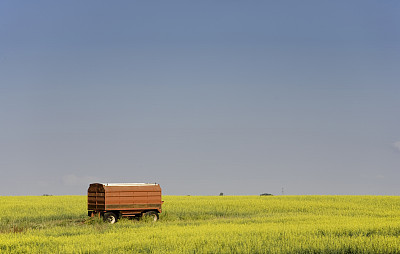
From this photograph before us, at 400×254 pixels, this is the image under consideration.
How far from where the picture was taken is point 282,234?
20.2 meters

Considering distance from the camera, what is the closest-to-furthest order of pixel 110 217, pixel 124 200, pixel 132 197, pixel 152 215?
1. pixel 110 217
2. pixel 124 200
3. pixel 132 197
4. pixel 152 215

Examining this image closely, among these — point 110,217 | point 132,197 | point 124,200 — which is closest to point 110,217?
point 110,217

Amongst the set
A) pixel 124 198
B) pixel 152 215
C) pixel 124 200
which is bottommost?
pixel 152 215

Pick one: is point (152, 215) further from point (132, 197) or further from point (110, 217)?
point (110, 217)

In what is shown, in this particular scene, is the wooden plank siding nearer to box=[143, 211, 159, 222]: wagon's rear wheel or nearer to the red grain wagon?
the red grain wagon

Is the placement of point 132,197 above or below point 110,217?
above

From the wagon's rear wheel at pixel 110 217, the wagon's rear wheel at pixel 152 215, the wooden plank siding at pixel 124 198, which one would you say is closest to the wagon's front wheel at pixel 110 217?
the wagon's rear wheel at pixel 110 217

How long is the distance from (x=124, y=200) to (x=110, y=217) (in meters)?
1.33

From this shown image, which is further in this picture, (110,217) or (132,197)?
(132,197)

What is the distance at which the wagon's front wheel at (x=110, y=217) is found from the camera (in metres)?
29.9

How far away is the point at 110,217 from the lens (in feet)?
99.0

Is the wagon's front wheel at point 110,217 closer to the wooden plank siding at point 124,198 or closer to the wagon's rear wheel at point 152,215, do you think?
the wooden plank siding at point 124,198

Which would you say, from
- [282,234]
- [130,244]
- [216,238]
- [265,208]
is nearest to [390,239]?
[282,234]

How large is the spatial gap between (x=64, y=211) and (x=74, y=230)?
48.3ft
